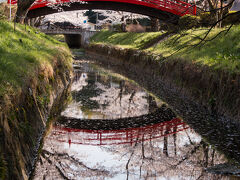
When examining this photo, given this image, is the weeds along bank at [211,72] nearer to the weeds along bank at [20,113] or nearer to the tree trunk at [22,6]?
the weeds along bank at [20,113]

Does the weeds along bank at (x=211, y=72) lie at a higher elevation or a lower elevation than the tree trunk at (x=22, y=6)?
lower

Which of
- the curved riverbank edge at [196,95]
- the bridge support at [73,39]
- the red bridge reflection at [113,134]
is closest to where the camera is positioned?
the red bridge reflection at [113,134]

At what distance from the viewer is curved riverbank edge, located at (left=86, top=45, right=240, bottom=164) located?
23.6ft

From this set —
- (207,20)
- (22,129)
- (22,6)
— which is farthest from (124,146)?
(22,6)

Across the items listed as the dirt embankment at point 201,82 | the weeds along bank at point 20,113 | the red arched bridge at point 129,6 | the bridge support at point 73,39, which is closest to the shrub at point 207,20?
the dirt embankment at point 201,82

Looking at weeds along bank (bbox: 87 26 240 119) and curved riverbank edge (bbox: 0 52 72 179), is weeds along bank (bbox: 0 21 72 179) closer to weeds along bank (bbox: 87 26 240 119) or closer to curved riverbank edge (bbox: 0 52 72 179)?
curved riverbank edge (bbox: 0 52 72 179)

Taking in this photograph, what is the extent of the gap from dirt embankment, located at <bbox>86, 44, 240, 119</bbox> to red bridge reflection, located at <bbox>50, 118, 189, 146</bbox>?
1272 millimetres

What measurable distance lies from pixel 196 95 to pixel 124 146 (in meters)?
4.46

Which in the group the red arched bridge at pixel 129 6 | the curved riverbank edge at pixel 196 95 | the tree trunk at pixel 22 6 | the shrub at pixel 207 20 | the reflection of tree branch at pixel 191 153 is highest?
the red arched bridge at pixel 129 6

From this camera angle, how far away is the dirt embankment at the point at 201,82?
313 inches

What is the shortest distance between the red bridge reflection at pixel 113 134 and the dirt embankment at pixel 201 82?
4.17ft

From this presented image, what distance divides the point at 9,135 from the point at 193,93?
767 centimetres

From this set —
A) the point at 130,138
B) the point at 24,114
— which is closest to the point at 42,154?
the point at 24,114

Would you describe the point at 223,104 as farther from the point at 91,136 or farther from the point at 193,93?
the point at 91,136
